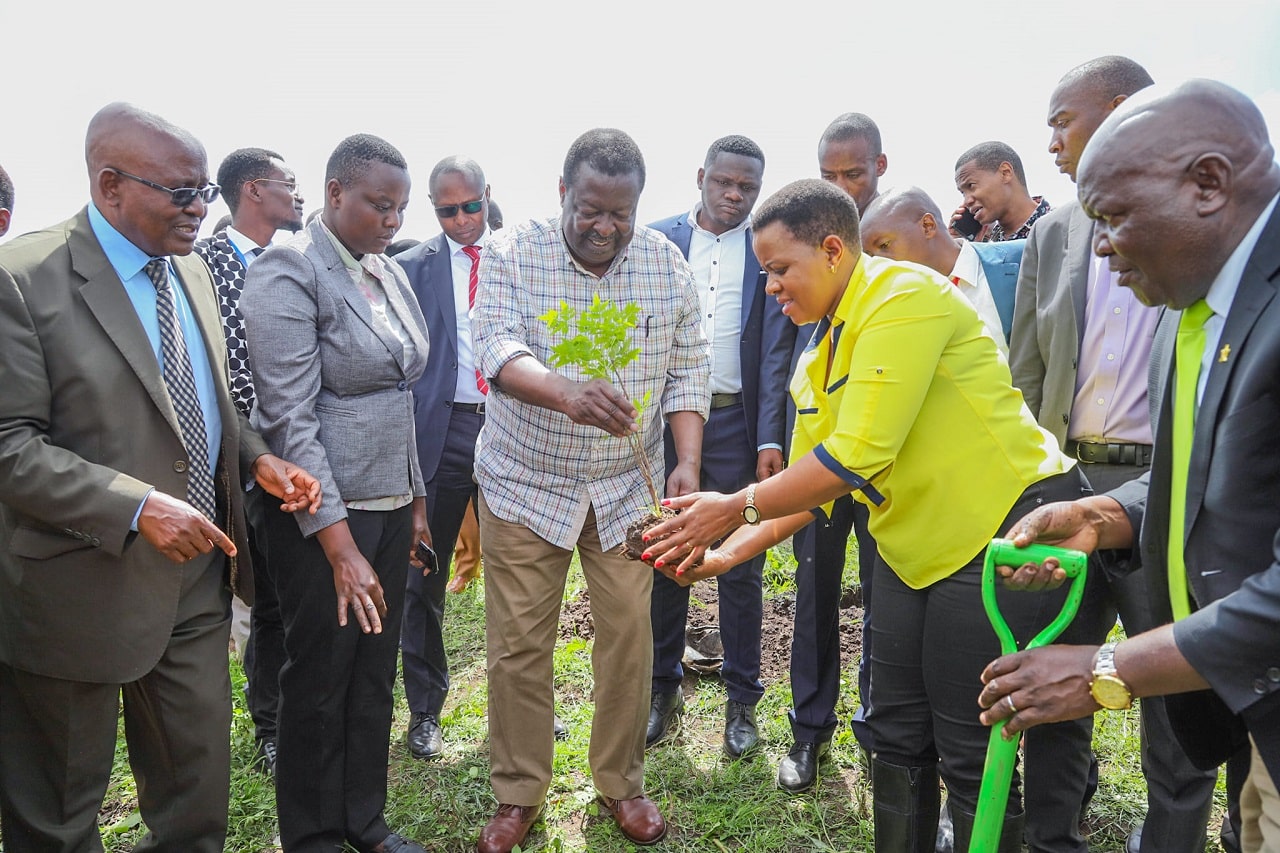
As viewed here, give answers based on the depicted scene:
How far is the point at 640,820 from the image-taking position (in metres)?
3.55

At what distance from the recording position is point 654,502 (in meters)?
3.42

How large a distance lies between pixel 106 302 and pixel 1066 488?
2.84m

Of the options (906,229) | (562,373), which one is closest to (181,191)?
(562,373)

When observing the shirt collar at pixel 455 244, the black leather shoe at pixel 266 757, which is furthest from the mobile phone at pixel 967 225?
the black leather shoe at pixel 266 757

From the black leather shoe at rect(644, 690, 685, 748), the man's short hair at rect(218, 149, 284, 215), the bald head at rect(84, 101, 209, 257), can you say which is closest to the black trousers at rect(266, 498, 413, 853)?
the bald head at rect(84, 101, 209, 257)

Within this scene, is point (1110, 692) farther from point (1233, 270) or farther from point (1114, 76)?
point (1114, 76)

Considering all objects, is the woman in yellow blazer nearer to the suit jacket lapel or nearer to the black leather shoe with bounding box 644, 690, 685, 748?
the suit jacket lapel

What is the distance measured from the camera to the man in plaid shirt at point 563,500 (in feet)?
11.4

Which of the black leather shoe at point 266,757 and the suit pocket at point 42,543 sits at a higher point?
the suit pocket at point 42,543

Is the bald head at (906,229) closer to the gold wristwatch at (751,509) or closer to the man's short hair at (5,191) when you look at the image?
the gold wristwatch at (751,509)

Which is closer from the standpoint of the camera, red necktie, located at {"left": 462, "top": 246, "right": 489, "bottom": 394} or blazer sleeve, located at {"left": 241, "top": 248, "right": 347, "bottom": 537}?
blazer sleeve, located at {"left": 241, "top": 248, "right": 347, "bottom": 537}

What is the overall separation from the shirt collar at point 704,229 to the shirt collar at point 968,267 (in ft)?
3.63

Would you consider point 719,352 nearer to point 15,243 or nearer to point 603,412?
point 603,412

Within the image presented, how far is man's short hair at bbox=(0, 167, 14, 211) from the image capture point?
185 inches
